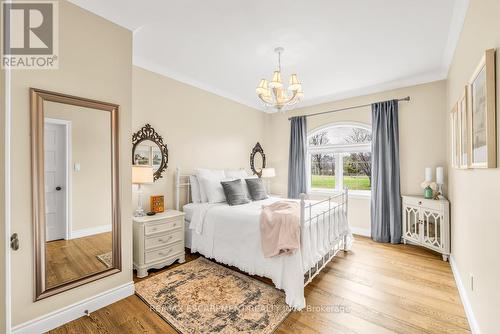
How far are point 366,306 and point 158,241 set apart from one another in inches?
93.7

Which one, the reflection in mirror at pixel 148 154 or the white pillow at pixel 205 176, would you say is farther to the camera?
the white pillow at pixel 205 176

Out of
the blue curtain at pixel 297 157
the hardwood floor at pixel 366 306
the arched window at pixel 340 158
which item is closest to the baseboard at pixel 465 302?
the hardwood floor at pixel 366 306

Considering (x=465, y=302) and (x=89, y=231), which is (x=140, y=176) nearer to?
(x=89, y=231)

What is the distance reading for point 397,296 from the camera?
7.41 ft

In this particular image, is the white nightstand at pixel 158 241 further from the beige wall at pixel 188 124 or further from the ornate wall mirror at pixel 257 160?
the ornate wall mirror at pixel 257 160

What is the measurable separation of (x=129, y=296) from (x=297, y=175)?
377cm

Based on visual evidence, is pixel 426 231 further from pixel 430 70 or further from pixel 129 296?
pixel 129 296

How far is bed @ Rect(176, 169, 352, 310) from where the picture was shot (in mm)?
2141

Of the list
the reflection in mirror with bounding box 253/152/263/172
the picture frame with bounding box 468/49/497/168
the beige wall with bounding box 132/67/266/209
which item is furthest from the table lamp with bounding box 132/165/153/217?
the picture frame with bounding box 468/49/497/168

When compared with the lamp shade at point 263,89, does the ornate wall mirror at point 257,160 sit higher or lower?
lower

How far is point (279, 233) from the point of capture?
→ 223 cm

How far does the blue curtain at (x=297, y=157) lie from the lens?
4934 mm

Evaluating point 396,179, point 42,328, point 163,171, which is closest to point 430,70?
point 396,179

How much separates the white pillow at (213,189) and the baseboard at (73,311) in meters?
1.52
